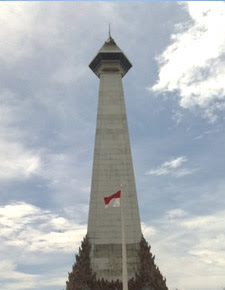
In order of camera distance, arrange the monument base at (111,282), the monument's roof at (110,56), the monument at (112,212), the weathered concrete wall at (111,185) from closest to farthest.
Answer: the monument base at (111,282) → the monument at (112,212) → the weathered concrete wall at (111,185) → the monument's roof at (110,56)

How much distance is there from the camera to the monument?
3244cm

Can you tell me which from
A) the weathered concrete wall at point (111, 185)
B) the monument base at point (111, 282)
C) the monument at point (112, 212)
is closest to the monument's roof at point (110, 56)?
the monument at point (112, 212)

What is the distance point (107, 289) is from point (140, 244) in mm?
5685

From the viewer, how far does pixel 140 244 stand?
1359 inches

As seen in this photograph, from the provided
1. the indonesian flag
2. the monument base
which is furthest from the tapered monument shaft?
the indonesian flag

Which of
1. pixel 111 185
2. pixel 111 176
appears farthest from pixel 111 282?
pixel 111 176

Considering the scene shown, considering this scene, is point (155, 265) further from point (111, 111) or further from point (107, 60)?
point (107, 60)

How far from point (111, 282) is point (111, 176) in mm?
11242

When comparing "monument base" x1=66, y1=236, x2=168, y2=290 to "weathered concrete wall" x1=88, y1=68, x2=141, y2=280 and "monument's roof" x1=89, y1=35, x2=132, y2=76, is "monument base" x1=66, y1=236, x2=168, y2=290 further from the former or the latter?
"monument's roof" x1=89, y1=35, x2=132, y2=76

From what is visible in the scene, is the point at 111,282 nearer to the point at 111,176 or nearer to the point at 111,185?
the point at 111,185

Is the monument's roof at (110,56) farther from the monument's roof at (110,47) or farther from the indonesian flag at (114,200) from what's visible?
the indonesian flag at (114,200)

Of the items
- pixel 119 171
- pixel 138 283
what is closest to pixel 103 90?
pixel 119 171

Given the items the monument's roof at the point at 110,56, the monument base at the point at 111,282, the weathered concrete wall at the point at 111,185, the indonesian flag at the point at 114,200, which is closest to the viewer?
the indonesian flag at the point at 114,200

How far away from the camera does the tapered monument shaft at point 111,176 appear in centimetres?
3406
